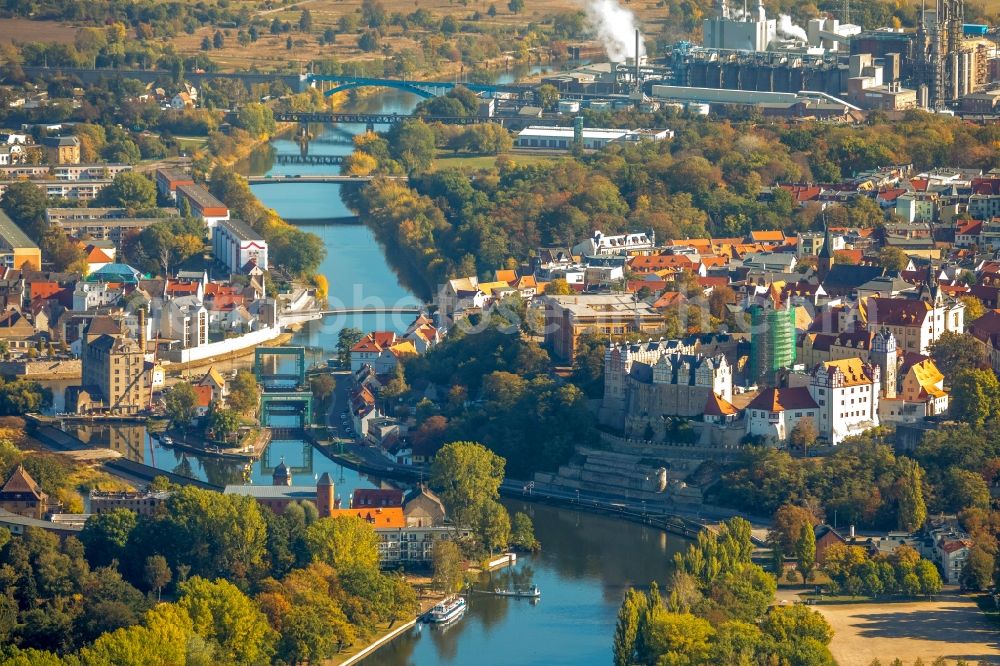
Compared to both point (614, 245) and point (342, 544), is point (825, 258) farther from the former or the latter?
point (342, 544)

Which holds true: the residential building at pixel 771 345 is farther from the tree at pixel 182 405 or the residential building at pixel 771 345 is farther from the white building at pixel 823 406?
the tree at pixel 182 405

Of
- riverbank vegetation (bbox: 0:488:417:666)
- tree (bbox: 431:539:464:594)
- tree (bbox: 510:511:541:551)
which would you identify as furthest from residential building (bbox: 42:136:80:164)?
tree (bbox: 431:539:464:594)

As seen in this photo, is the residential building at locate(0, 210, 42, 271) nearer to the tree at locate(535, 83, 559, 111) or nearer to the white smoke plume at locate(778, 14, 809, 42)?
the tree at locate(535, 83, 559, 111)

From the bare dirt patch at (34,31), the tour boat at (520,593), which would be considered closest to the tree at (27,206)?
the tour boat at (520,593)

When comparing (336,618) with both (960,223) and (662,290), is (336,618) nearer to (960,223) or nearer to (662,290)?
(662,290)

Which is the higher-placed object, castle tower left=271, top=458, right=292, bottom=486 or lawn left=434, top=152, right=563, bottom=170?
castle tower left=271, top=458, right=292, bottom=486

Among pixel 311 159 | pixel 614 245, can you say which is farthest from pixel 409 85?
pixel 614 245
